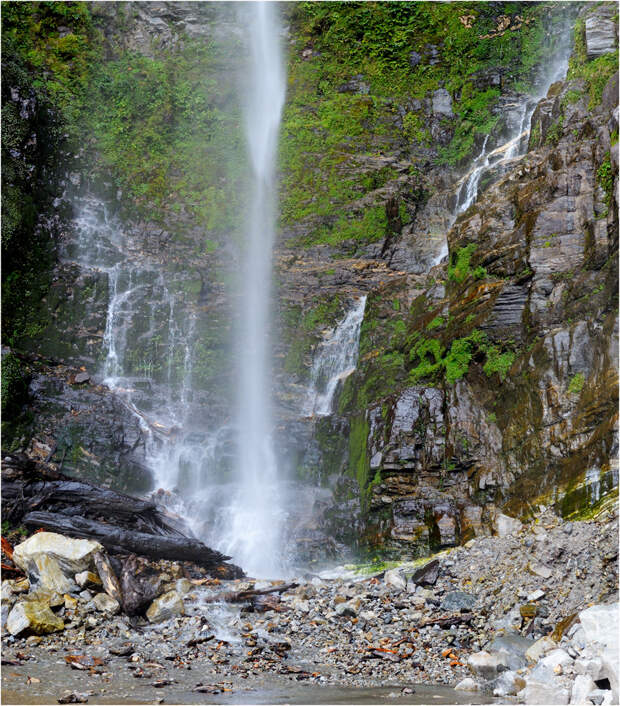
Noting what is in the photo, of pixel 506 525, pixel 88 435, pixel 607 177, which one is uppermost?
pixel 607 177

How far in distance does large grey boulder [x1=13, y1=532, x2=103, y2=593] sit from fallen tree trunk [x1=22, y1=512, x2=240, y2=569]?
1848 mm

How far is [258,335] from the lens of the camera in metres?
19.3

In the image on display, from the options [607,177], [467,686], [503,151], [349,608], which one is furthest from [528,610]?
[503,151]

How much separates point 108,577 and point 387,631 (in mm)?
3609

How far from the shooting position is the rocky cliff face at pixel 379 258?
10.1m

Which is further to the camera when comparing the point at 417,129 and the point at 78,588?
the point at 417,129

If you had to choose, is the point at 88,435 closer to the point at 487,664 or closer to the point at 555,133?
the point at 487,664

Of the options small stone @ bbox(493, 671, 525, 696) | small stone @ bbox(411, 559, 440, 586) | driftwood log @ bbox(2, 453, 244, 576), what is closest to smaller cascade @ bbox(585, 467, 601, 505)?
small stone @ bbox(411, 559, 440, 586)

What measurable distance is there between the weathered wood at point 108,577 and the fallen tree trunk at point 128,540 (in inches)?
75.6

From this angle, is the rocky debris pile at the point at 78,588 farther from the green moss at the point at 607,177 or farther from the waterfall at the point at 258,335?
the green moss at the point at 607,177

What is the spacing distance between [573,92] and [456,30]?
12.0 metres

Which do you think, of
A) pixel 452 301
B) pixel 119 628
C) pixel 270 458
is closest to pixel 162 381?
pixel 270 458

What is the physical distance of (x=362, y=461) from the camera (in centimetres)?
1264

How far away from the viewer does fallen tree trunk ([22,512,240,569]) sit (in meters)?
10.0
